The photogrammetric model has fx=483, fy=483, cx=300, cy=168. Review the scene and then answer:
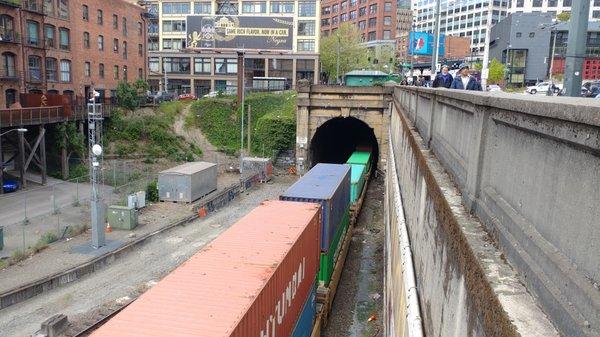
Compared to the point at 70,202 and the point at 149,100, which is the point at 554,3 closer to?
the point at 149,100

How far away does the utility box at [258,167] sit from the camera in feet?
138

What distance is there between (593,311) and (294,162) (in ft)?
147

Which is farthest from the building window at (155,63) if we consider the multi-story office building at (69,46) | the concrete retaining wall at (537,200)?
the concrete retaining wall at (537,200)

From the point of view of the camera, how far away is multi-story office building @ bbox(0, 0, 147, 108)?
37.4 m

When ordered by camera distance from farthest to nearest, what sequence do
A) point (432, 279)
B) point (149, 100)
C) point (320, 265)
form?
point (149, 100) → point (320, 265) → point (432, 279)

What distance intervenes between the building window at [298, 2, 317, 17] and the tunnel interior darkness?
24049mm

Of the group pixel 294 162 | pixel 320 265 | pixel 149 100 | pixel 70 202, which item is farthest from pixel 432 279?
pixel 149 100

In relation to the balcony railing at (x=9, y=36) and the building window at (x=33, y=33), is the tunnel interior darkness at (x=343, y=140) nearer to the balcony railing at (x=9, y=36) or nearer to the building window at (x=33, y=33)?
the building window at (x=33, y=33)

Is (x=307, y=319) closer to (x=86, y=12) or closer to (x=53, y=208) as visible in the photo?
(x=53, y=208)

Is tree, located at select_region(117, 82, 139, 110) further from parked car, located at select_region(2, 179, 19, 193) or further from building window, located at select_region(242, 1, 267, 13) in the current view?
building window, located at select_region(242, 1, 267, 13)

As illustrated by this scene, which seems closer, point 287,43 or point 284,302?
point 284,302

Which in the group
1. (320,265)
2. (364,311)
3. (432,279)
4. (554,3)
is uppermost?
(554,3)

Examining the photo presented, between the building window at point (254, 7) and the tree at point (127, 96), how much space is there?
114 ft

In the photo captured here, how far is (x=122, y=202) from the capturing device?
3084cm
